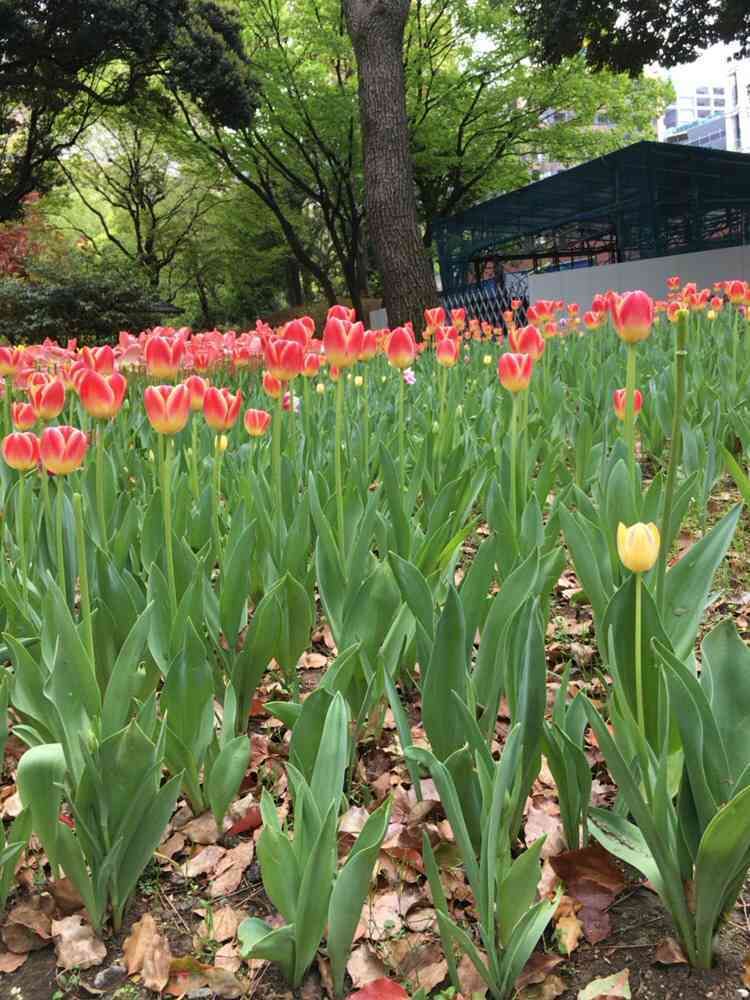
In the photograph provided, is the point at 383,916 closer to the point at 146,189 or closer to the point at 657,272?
the point at 657,272

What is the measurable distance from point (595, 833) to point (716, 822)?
271mm

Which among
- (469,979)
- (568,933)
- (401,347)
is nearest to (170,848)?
(469,979)

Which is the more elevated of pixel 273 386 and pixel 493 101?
pixel 493 101

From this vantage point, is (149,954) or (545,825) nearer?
(149,954)

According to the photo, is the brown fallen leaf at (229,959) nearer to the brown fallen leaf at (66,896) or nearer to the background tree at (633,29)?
the brown fallen leaf at (66,896)

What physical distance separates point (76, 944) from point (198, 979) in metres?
0.19

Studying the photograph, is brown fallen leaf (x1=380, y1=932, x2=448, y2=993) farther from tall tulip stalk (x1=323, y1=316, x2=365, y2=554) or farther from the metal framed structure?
the metal framed structure

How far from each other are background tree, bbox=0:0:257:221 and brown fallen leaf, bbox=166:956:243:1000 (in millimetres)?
15090

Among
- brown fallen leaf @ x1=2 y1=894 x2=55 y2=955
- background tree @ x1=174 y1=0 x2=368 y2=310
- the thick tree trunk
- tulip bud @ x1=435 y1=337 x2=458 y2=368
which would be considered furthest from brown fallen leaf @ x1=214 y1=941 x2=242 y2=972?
background tree @ x1=174 y1=0 x2=368 y2=310

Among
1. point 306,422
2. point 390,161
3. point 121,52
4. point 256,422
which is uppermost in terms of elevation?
point 121,52

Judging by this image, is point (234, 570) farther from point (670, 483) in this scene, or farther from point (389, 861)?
point (670, 483)

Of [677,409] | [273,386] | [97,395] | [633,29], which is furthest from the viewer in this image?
[633,29]

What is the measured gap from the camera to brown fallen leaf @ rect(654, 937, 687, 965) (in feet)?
3.32

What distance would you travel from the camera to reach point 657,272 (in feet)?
37.5
